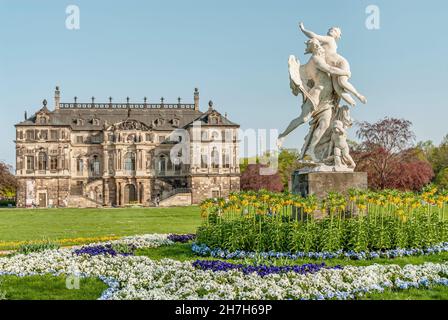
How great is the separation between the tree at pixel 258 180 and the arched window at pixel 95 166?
2145 cm

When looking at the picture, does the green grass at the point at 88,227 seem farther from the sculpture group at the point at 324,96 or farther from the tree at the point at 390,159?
the tree at the point at 390,159

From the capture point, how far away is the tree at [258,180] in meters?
67.9

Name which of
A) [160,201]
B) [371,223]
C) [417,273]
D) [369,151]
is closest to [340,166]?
[371,223]

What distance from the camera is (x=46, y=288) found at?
9.37m

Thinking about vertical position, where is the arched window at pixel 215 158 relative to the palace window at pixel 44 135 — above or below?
below

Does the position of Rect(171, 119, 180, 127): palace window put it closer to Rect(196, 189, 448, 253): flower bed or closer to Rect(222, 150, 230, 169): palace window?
Rect(222, 150, 230, 169): palace window

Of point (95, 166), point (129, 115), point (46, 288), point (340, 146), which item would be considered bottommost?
point (46, 288)

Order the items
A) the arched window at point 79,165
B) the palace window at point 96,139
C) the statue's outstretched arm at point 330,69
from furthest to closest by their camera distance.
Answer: the palace window at point 96,139
the arched window at point 79,165
the statue's outstretched arm at point 330,69

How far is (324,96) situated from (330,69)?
2.71ft

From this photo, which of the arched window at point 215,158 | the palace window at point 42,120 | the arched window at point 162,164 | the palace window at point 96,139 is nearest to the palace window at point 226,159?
the arched window at point 215,158

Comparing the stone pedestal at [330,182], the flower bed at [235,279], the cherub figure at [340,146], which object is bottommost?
the flower bed at [235,279]

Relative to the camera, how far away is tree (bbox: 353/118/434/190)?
51.3 meters

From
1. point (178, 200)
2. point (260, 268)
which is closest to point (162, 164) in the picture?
point (178, 200)

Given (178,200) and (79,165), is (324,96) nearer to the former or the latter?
(178,200)
